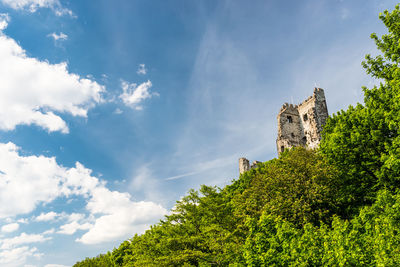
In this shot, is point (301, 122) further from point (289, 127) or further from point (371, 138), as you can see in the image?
point (371, 138)

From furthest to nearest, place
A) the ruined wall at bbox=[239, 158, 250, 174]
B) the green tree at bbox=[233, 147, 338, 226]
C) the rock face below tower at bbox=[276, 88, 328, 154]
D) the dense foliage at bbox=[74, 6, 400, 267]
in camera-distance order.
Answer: the ruined wall at bbox=[239, 158, 250, 174]
the rock face below tower at bbox=[276, 88, 328, 154]
the green tree at bbox=[233, 147, 338, 226]
the dense foliage at bbox=[74, 6, 400, 267]

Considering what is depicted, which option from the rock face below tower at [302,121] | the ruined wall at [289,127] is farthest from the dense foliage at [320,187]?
the ruined wall at [289,127]

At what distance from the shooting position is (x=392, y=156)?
18781mm

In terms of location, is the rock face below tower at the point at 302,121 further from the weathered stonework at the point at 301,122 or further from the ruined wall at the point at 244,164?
the ruined wall at the point at 244,164

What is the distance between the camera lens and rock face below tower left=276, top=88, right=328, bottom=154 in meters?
53.3

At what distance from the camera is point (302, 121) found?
193 ft

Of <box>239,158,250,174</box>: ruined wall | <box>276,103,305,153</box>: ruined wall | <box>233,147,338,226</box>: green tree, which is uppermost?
<box>276,103,305,153</box>: ruined wall

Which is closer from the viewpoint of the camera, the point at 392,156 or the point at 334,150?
the point at 392,156

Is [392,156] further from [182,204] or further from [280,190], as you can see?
[182,204]

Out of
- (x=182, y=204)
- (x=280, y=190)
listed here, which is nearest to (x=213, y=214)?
(x=182, y=204)

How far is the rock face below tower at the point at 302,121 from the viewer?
53.3 meters

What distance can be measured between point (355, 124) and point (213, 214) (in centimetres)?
1552

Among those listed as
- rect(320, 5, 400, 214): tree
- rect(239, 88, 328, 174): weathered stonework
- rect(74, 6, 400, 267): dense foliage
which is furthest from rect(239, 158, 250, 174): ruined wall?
rect(320, 5, 400, 214): tree

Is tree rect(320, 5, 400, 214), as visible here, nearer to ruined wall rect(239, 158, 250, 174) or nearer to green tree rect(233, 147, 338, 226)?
green tree rect(233, 147, 338, 226)
